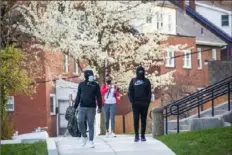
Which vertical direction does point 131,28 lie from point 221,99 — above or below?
above

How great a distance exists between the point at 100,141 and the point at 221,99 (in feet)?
50.1

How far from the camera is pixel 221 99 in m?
33.2

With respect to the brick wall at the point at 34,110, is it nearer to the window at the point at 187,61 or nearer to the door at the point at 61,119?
the door at the point at 61,119

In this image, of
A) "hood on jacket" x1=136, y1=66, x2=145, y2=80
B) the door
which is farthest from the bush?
the door

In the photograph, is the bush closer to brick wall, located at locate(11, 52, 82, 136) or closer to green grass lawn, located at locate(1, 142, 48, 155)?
green grass lawn, located at locate(1, 142, 48, 155)

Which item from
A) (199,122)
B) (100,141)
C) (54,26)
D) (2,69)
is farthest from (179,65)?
(100,141)

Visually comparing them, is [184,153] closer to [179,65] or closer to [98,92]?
[98,92]

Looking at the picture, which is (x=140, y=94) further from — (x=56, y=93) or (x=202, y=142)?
(x=56, y=93)

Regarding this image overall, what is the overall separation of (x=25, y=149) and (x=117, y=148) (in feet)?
8.93

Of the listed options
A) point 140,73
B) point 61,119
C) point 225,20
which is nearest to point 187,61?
point 61,119

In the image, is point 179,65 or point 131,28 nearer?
point 131,28

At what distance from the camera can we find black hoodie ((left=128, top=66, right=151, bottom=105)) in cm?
1781

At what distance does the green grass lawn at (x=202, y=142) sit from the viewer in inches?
611

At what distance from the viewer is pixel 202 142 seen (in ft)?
54.7
